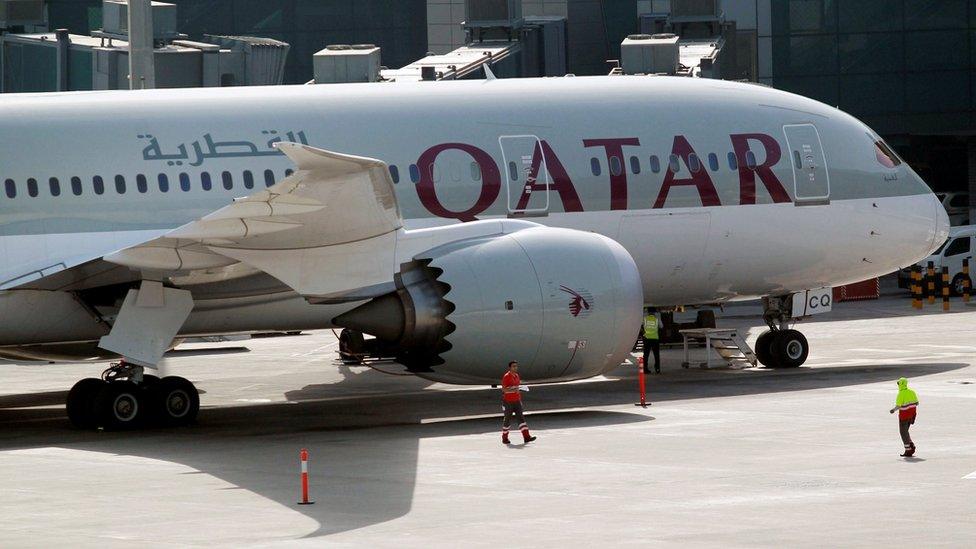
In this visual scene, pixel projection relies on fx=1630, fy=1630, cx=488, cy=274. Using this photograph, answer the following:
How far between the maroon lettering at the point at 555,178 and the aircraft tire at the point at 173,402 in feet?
20.4

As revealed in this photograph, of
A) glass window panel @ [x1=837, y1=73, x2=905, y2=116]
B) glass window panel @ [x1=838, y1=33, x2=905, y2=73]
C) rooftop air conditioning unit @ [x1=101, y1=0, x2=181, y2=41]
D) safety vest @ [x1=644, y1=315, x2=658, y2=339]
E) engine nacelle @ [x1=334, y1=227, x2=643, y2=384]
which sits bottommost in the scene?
safety vest @ [x1=644, y1=315, x2=658, y2=339]

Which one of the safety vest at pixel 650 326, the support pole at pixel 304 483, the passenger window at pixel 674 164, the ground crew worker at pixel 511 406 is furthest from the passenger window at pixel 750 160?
the support pole at pixel 304 483

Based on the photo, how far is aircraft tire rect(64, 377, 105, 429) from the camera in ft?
77.2

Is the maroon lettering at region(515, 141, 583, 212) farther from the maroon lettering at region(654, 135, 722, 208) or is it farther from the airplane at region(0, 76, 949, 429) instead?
the maroon lettering at region(654, 135, 722, 208)

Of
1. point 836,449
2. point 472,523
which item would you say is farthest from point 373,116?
point 472,523

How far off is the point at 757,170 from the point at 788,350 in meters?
4.14

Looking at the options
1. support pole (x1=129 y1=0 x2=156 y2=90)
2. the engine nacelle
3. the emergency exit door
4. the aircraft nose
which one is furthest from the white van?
the engine nacelle

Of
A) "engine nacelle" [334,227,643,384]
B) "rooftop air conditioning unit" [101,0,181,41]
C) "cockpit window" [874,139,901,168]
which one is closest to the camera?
"engine nacelle" [334,227,643,384]

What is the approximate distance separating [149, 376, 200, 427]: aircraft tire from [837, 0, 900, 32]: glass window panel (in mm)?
35468

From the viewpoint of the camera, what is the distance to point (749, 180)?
88.3 ft

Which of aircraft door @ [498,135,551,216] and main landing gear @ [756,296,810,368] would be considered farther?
main landing gear @ [756,296,810,368]

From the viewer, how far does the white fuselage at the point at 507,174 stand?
23766mm

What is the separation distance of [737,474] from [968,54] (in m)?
39.5

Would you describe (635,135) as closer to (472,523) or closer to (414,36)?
(472,523)
